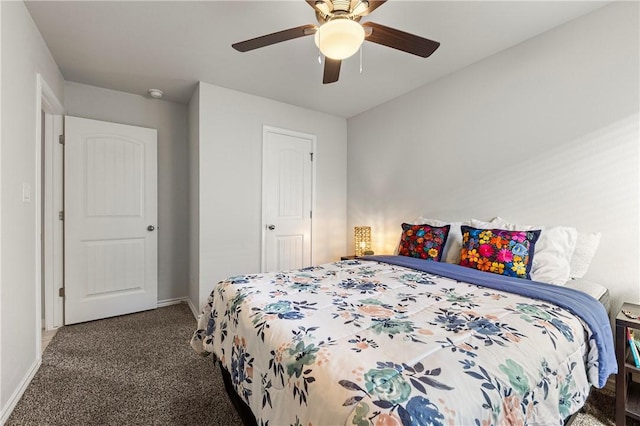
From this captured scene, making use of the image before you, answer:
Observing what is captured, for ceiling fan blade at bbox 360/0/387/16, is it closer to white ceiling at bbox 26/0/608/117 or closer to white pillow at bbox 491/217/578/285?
white ceiling at bbox 26/0/608/117

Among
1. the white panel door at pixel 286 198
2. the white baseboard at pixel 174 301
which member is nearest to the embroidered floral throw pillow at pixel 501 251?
the white panel door at pixel 286 198

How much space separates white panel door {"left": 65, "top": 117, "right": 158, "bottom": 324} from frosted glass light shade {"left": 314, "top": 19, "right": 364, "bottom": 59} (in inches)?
104

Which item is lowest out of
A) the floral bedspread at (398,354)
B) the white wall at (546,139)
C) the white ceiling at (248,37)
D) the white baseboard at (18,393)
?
the white baseboard at (18,393)

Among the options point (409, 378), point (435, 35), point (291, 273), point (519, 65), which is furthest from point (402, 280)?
point (519, 65)

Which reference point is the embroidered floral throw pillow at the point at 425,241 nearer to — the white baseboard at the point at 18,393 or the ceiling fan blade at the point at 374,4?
the ceiling fan blade at the point at 374,4

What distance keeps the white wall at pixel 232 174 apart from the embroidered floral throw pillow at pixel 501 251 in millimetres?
2224

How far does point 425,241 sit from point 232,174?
2.12 m

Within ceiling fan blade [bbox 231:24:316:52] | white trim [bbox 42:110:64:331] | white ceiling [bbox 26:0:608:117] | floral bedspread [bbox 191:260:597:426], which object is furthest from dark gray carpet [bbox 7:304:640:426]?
white ceiling [bbox 26:0:608:117]

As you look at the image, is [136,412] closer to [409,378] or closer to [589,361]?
[409,378]

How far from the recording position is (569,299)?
1.41 metres

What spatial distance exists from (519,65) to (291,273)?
8.04 ft

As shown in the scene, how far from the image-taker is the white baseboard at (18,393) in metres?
1.57

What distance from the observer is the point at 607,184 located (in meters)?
1.85

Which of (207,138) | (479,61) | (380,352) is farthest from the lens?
(207,138)
